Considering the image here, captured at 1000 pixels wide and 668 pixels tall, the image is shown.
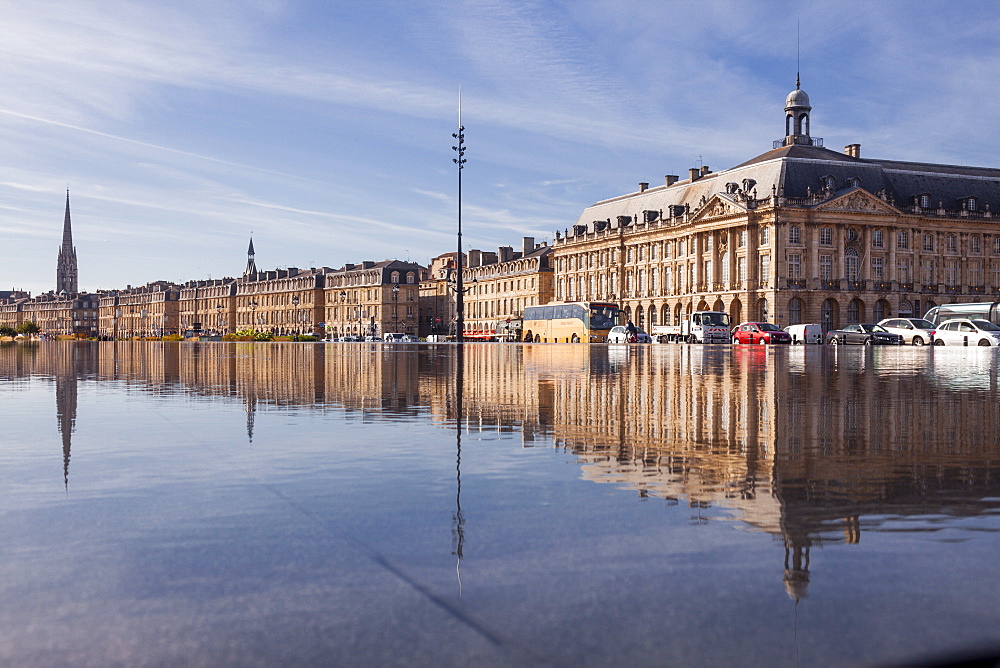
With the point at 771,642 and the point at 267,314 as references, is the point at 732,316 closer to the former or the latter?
the point at 771,642

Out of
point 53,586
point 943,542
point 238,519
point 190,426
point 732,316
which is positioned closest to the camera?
point 53,586

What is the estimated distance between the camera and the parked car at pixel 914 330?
5041 centimetres

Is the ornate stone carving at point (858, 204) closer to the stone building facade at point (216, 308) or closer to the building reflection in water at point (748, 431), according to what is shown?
the building reflection in water at point (748, 431)

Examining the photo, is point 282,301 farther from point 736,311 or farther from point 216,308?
point 736,311

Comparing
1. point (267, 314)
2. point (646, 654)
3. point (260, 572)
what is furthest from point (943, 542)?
point (267, 314)

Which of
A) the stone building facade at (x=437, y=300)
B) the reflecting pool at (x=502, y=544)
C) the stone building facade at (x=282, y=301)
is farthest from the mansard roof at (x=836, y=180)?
the stone building facade at (x=282, y=301)

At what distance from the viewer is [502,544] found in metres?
3.46

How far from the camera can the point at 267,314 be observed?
178875 millimetres

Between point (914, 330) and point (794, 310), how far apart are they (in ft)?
108

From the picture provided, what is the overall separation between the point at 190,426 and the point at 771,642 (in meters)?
6.47

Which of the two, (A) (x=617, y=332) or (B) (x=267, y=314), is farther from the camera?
(B) (x=267, y=314)

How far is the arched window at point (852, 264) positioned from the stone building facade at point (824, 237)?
0.12 meters

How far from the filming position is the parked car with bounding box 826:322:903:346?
52.0m

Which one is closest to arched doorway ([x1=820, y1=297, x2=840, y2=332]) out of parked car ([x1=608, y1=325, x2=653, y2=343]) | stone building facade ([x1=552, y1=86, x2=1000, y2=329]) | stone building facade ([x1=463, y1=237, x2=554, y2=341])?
stone building facade ([x1=552, y1=86, x2=1000, y2=329])
